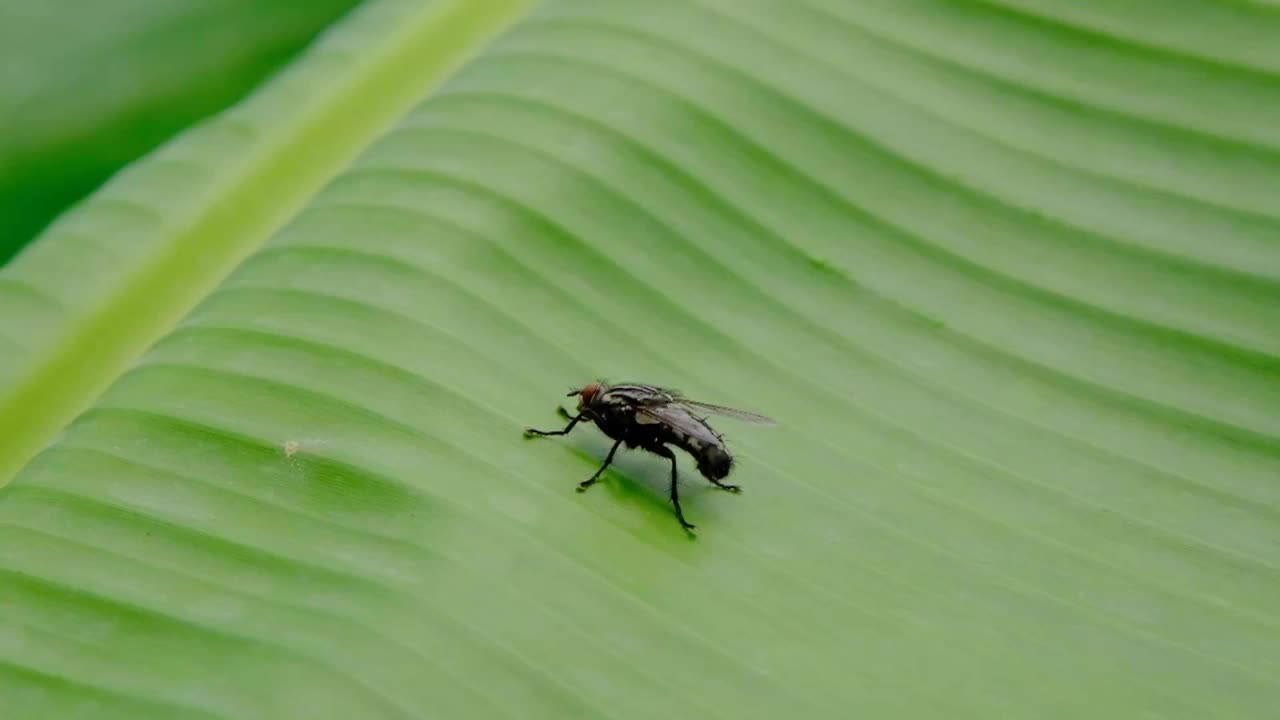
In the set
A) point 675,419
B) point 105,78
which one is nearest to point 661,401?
point 675,419

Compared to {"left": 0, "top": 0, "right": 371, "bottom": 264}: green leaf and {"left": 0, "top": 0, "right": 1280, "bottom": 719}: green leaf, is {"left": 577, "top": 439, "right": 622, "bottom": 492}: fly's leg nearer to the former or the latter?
{"left": 0, "top": 0, "right": 1280, "bottom": 719}: green leaf

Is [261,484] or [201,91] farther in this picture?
[201,91]

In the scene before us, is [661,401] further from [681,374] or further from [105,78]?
[105,78]

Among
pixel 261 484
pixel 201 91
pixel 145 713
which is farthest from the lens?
pixel 201 91

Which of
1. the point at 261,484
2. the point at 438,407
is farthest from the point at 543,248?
the point at 261,484

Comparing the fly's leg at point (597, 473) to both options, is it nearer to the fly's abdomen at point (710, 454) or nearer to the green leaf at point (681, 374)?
the green leaf at point (681, 374)

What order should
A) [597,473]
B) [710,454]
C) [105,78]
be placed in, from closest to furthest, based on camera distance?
[710,454], [597,473], [105,78]

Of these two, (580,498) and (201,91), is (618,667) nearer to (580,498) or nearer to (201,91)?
(580,498)
